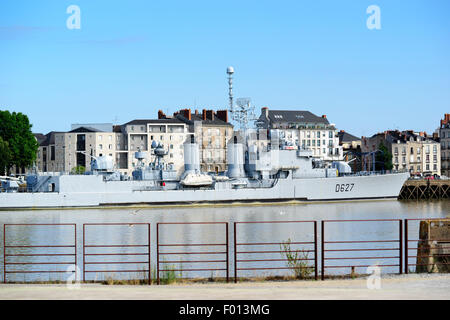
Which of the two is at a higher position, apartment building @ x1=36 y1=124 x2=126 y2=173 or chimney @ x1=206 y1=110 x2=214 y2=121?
chimney @ x1=206 y1=110 x2=214 y2=121

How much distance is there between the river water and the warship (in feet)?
4.77

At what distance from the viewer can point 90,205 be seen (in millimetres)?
53469

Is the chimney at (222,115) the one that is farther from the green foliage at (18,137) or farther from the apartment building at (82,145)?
the green foliage at (18,137)

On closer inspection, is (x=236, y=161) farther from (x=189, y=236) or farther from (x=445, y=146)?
(x=445, y=146)

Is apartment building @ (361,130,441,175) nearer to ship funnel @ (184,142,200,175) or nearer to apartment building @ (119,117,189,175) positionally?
apartment building @ (119,117,189,175)

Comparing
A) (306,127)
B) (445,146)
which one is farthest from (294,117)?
(445,146)

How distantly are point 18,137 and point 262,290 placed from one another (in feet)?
205

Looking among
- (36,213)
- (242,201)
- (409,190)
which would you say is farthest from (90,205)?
(409,190)

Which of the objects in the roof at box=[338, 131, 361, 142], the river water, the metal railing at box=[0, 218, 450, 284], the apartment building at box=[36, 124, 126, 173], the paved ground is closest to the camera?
the paved ground

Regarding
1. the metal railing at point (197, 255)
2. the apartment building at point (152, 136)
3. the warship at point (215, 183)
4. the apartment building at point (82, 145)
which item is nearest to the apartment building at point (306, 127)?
the apartment building at point (152, 136)

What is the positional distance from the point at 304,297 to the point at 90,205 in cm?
4351

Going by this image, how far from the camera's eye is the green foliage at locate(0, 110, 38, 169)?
70.9m

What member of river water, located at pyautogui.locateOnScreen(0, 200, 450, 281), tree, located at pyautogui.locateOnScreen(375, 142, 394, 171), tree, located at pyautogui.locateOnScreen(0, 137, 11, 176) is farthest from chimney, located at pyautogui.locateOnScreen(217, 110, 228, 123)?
river water, located at pyautogui.locateOnScreen(0, 200, 450, 281)

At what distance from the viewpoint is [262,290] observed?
1247cm
